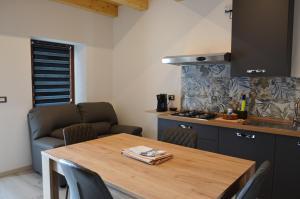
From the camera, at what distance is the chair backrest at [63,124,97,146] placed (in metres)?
2.35

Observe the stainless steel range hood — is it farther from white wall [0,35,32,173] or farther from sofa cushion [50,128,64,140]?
white wall [0,35,32,173]

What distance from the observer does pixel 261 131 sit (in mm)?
2479

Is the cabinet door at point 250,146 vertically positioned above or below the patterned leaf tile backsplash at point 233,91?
below

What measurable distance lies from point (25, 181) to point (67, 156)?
5.93ft

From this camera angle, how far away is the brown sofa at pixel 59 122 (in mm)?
3236

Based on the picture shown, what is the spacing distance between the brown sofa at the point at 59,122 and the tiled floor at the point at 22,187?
0.15m

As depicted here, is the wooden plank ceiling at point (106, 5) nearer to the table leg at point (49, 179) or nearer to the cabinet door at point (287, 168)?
the table leg at point (49, 179)

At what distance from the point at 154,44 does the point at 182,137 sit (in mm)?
2163

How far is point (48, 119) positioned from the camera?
339cm

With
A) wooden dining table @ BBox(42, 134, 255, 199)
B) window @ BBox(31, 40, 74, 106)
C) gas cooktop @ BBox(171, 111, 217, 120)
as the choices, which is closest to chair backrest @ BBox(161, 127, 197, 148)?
wooden dining table @ BBox(42, 134, 255, 199)

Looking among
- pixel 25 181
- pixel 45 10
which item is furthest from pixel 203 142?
pixel 45 10

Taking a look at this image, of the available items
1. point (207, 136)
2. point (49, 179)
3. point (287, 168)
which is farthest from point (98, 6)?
point (287, 168)

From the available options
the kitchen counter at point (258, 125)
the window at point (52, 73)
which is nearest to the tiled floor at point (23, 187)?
the window at point (52, 73)

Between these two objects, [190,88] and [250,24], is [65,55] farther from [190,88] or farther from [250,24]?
[250,24]
